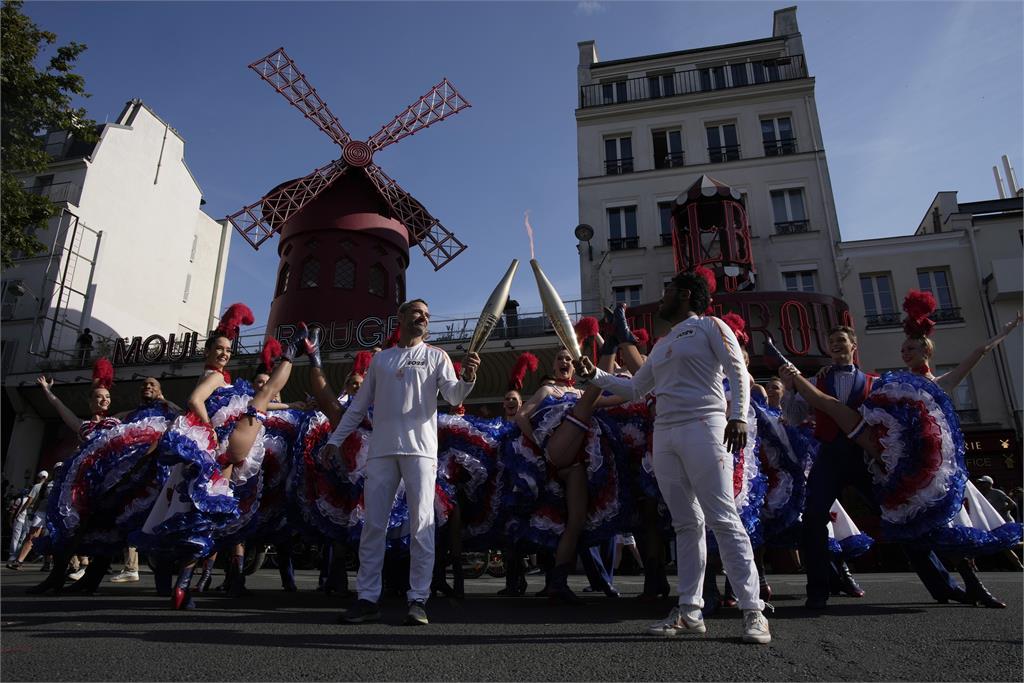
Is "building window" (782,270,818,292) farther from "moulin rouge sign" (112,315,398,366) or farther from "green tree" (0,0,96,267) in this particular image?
"green tree" (0,0,96,267)

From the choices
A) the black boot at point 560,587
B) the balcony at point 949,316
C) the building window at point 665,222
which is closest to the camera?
the black boot at point 560,587

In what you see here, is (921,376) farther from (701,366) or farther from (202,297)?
(202,297)

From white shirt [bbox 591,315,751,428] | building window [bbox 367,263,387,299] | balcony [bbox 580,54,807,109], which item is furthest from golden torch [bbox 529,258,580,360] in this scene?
balcony [bbox 580,54,807,109]

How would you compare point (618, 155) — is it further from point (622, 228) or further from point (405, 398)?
point (405, 398)

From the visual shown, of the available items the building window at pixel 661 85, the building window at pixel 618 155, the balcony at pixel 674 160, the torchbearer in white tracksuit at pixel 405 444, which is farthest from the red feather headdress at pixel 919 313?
the building window at pixel 661 85

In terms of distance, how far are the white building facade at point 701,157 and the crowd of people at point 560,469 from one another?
15.1 metres

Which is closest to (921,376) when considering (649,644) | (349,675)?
(649,644)

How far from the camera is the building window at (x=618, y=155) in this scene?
23.7 meters

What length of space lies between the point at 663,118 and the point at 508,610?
22.4m

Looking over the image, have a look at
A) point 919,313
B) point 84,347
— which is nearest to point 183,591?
point 919,313

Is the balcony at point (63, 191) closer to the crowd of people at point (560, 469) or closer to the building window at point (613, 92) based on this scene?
the building window at point (613, 92)

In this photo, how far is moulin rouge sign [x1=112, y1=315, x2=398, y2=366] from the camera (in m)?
20.0

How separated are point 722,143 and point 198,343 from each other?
19.4 m

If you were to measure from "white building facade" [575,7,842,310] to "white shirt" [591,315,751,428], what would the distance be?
1639cm
